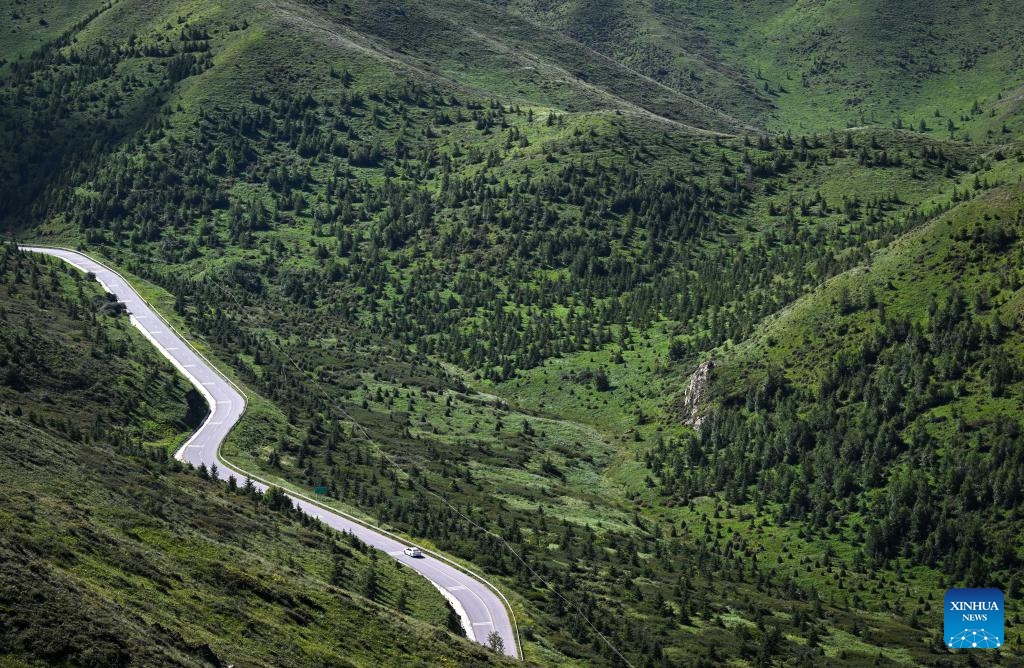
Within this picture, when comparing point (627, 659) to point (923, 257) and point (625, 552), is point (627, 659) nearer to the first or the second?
point (625, 552)

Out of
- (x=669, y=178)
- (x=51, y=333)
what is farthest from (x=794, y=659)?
(x=669, y=178)

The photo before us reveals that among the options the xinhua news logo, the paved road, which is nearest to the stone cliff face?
the paved road

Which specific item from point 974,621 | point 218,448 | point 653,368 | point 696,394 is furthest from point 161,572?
point 653,368

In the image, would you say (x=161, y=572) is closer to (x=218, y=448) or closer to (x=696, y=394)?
(x=218, y=448)

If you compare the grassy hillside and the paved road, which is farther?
the paved road

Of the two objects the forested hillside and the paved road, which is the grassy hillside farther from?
the forested hillside

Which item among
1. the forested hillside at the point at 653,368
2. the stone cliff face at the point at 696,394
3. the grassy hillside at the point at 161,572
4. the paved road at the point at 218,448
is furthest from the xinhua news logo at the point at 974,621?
the stone cliff face at the point at 696,394
